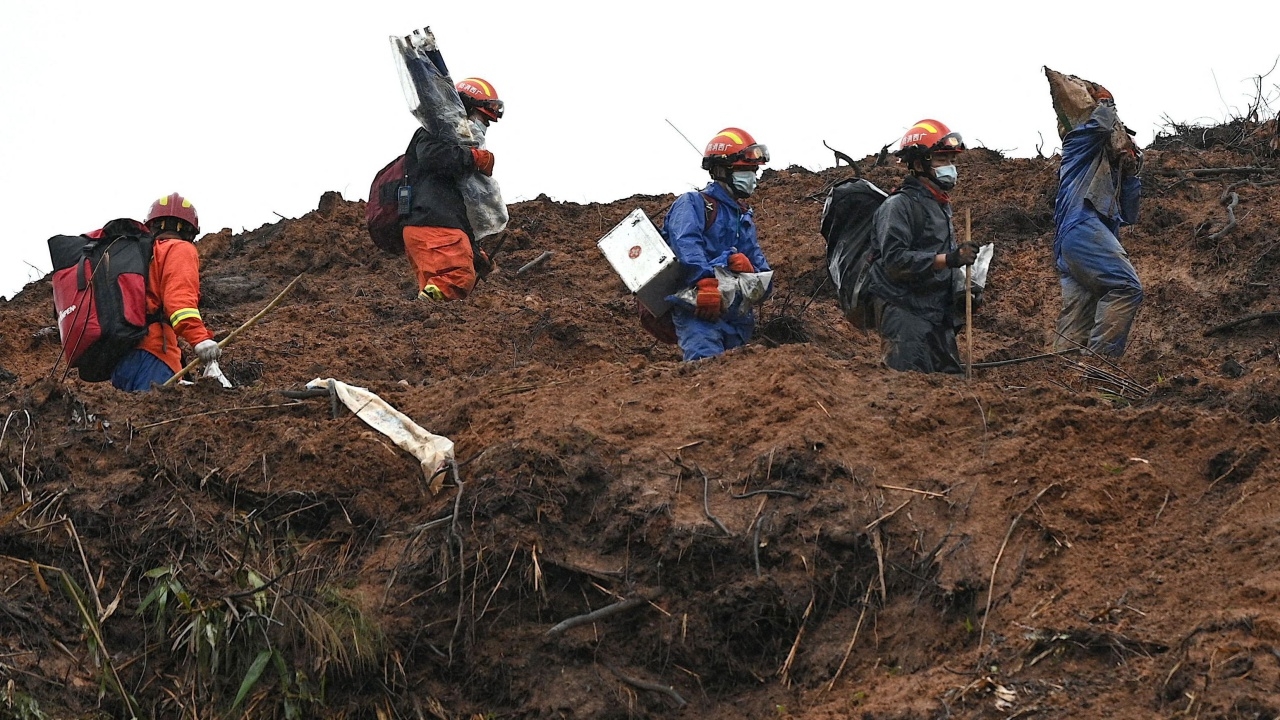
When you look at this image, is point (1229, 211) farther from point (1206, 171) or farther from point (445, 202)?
point (445, 202)

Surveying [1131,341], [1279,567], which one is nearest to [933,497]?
[1279,567]

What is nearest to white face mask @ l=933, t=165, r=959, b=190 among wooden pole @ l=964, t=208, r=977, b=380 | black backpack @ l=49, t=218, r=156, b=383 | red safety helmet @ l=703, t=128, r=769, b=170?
wooden pole @ l=964, t=208, r=977, b=380

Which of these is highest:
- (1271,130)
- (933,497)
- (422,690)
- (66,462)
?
(1271,130)

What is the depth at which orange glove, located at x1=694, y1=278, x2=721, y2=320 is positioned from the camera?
8.37 m

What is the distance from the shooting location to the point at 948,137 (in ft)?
27.3

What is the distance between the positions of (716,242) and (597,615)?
312 centimetres

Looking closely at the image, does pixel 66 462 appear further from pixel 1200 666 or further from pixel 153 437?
pixel 1200 666

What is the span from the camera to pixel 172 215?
8477 millimetres

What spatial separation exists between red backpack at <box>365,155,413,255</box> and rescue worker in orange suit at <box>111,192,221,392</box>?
189 centimetres

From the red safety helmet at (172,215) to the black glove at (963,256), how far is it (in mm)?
3909

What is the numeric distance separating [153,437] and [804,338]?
4.28 metres

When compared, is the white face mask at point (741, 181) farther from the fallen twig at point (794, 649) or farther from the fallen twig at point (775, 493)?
the fallen twig at point (794, 649)

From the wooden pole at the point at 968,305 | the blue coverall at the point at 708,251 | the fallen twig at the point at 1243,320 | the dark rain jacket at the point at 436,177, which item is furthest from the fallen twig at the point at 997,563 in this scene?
the dark rain jacket at the point at 436,177

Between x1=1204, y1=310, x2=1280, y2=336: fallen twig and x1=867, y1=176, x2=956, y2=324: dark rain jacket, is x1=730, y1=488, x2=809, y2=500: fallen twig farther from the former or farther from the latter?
x1=1204, y1=310, x2=1280, y2=336: fallen twig
